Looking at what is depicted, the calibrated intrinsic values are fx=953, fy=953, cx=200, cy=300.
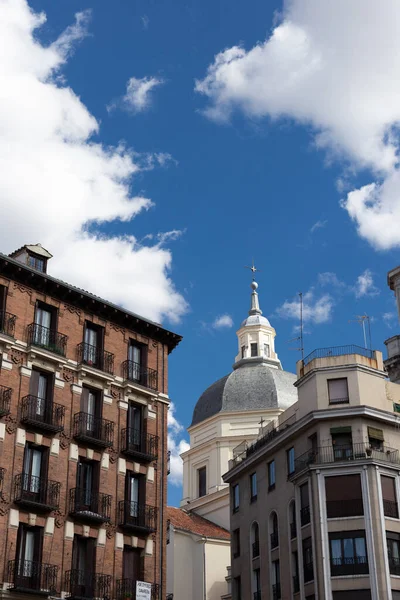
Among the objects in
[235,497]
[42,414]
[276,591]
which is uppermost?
[235,497]

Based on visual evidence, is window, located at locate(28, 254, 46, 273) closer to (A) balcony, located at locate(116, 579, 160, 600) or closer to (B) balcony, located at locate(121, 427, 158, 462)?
(B) balcony, located at locate(121, 427, 158, 462)

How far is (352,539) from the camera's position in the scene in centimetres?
4875

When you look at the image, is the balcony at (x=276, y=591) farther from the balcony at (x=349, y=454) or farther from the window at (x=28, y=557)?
the window at (x=28, y=557)

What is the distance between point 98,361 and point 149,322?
4.06 metres

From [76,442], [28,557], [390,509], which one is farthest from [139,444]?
[390,509]

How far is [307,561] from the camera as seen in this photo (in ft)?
164

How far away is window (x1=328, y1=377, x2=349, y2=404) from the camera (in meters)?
53.2

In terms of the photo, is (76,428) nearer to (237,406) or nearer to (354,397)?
(354,397)

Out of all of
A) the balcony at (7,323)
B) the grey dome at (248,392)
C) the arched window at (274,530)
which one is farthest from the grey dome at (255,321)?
the balcony at (7,323)

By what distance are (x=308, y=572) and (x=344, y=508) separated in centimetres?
381

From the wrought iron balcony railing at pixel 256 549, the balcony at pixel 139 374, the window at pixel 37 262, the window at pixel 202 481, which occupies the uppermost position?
the window at pixel 202 481

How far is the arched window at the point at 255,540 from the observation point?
187 feet

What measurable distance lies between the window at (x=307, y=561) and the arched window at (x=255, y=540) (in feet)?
22.2

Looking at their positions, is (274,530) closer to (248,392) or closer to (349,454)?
(349,454)
